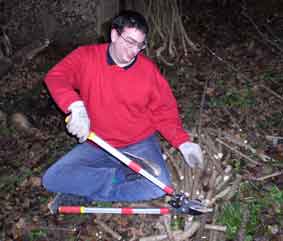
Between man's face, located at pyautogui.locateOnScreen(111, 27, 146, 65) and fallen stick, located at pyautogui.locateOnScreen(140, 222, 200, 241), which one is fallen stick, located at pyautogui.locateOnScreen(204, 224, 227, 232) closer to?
fallen stick, located at pyautogui.locateOnScreen(140, 222, 200, 241)

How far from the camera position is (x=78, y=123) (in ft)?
10.7

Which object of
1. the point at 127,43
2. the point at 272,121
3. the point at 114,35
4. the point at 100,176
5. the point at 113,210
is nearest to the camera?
the point at 127,43

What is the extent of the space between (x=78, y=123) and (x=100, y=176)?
1.10m

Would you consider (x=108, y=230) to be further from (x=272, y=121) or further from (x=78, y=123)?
(x=272, y=121)

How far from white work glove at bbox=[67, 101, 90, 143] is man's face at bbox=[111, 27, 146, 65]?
71 cm

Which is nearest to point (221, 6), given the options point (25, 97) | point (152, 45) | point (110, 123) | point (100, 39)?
point (152, 45)

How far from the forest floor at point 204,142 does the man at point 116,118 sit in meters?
0.27

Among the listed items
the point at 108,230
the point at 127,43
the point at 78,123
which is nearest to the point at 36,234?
the point at 108,230

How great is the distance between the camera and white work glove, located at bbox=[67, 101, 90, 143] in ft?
10.7

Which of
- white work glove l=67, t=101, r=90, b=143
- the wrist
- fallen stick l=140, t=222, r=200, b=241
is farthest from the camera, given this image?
fallen stick l=140, t=222, r=200, b=241

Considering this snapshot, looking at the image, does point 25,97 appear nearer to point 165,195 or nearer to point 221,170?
point 165,195

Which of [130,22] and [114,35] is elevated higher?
[130,22]

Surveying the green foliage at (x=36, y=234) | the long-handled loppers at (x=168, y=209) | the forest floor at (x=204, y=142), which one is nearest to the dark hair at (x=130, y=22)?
the long-handled loppers at (x=168, y=209)

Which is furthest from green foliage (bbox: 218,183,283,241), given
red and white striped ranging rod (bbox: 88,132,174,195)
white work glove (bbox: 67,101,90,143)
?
white work glove (bbox: 67,101,90,143)
